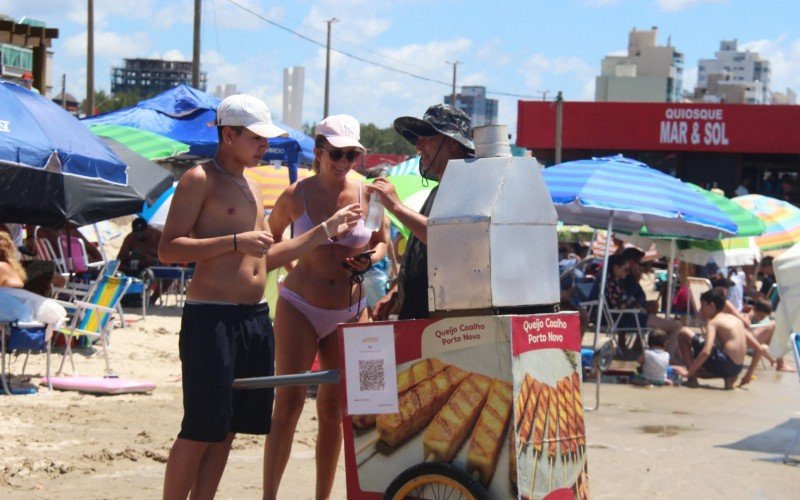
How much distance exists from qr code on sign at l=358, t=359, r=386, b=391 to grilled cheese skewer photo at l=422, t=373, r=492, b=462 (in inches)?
9.7

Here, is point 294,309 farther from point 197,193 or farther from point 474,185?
point 474,185

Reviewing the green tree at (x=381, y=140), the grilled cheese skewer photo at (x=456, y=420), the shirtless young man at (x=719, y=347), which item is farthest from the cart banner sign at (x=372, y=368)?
the green tree at (x=381, y=140)

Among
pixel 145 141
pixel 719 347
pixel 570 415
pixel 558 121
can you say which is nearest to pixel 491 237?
pixel 570 415

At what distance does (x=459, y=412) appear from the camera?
4.06 metres

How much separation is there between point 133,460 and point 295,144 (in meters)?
7.66

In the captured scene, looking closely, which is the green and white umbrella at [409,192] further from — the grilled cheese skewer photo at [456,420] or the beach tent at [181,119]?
the grilled cheese skewer photo at [456,420]

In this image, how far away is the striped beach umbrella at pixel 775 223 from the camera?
60.2 ft

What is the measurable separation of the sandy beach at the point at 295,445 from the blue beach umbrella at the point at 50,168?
143cm

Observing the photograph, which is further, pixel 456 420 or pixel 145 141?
pixel 145 141

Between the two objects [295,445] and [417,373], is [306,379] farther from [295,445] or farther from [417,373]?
[295,445]

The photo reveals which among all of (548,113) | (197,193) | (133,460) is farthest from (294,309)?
(548,113)

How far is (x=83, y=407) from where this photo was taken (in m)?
8.02

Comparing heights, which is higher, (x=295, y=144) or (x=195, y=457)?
(x=295, y=144)

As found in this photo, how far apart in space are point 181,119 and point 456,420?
13251 mm
